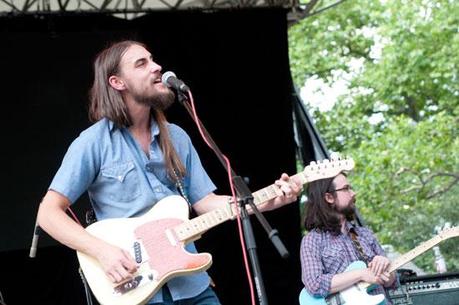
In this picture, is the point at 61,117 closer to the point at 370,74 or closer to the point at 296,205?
the point at 296,205

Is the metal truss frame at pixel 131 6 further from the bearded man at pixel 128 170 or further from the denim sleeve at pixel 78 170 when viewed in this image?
the denim sleeve at pixel 78 170

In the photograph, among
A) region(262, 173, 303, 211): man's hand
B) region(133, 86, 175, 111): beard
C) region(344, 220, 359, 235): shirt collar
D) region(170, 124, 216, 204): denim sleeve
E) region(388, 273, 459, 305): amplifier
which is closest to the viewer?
region(262, 173, 303, 211): man's hand

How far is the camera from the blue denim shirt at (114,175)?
141 inches

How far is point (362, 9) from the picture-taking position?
65.5ft

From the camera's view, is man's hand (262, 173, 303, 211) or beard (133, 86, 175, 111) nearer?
man's hand (262, 173, 303, 211)

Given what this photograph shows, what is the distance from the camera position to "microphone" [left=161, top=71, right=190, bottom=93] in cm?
338

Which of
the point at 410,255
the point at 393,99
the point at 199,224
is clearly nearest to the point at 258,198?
the point at 199,224

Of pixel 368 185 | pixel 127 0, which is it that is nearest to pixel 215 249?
pixel 127 0

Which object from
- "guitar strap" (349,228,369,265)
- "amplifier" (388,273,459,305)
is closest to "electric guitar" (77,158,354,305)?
"guitar strap" (349,228,369,265)

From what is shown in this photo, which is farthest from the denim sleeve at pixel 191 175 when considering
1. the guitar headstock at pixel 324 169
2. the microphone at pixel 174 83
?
the guitar headstock at pixel 324 169

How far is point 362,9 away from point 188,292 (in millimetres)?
17195

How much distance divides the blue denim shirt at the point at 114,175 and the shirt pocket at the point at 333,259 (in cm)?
207

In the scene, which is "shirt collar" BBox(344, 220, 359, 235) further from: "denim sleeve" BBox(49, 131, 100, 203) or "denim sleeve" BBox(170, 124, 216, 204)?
"denim sleeve" BBox(49, 131, 100, 203)

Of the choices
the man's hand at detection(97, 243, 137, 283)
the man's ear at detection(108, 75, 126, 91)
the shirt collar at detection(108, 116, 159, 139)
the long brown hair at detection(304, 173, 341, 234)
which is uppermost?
the man's ear at detection(108, 75, 126, 91)
